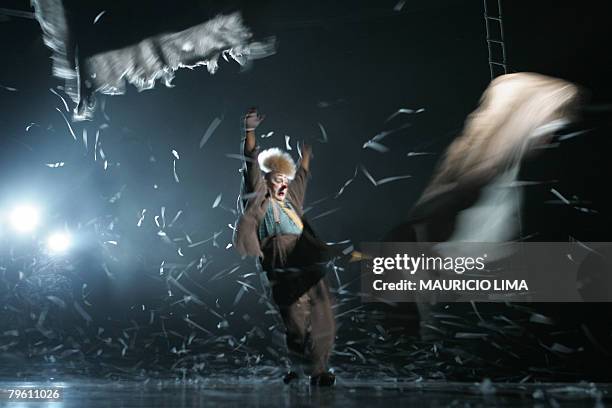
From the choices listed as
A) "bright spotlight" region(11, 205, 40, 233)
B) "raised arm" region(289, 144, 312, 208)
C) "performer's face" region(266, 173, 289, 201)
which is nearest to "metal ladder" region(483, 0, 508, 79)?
"raised arm" region(289, 144, 312, 208)

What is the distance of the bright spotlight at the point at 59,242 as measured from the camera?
3.30 m

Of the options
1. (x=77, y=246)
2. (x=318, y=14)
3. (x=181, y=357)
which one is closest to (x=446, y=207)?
(x=318, y=14)

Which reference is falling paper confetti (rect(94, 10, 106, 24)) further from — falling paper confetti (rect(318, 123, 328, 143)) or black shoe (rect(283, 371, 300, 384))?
black shoe (rect(283, 371, 300, 384))

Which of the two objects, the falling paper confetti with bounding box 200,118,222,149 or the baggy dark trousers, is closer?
the baggy dark trousers

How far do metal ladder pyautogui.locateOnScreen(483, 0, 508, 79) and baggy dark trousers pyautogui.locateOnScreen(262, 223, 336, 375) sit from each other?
4.12ft

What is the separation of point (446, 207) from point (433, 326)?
57 centimetres

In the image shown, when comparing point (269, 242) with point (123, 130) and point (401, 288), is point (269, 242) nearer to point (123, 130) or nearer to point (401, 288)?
point (401, 288)

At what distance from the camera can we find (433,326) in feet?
10.2

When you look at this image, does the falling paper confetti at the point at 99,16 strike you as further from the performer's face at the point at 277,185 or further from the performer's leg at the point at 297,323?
the performer's leg at the point at 297,323

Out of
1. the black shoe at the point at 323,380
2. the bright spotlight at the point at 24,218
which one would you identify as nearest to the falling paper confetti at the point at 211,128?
the bright spotlight at the point at 24,218

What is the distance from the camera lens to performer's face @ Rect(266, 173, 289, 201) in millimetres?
2963

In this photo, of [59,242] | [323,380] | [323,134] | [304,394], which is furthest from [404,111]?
[59,242]

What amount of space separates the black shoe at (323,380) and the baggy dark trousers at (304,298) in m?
0.02

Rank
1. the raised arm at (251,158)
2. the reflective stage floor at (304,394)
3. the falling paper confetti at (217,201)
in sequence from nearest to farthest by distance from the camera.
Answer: the reflective stage floor at (304,394) < the raised arm at (251,158) < the falling paper confetti at (217,201)
